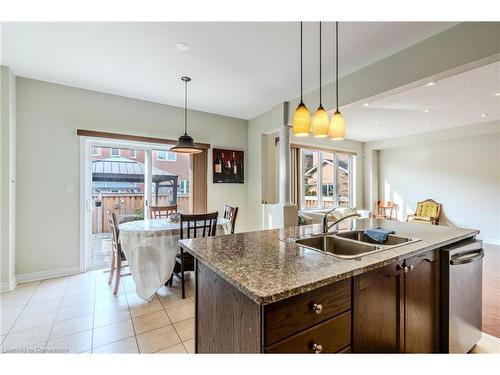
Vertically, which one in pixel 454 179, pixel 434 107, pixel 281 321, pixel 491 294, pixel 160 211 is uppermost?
pixel 434 107

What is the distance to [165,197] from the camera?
421 cm

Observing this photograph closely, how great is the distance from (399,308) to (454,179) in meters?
6.10

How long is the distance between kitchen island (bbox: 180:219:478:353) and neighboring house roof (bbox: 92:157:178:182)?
2862 millimetres

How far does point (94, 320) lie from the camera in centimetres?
222

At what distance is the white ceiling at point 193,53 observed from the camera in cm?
215

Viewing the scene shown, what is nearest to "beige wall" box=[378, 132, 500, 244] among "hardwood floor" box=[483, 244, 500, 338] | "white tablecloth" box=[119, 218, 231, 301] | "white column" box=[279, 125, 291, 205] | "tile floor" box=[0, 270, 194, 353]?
"hardwood floor" box=[483, 244, 500, 338]

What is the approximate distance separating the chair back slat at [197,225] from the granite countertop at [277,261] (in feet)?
3.33

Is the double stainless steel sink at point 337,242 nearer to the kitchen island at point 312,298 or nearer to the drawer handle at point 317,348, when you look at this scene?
the kitchen island at point 312,298

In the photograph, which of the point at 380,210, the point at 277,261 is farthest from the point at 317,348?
the point at 380,210

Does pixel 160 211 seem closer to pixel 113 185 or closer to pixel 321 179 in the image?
pixel 113 185

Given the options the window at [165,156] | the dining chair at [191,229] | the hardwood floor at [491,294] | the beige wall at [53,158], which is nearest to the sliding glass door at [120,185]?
the window at [165,156]

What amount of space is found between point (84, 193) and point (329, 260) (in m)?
3.60

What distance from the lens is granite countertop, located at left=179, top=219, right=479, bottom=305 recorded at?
2.95 feet
